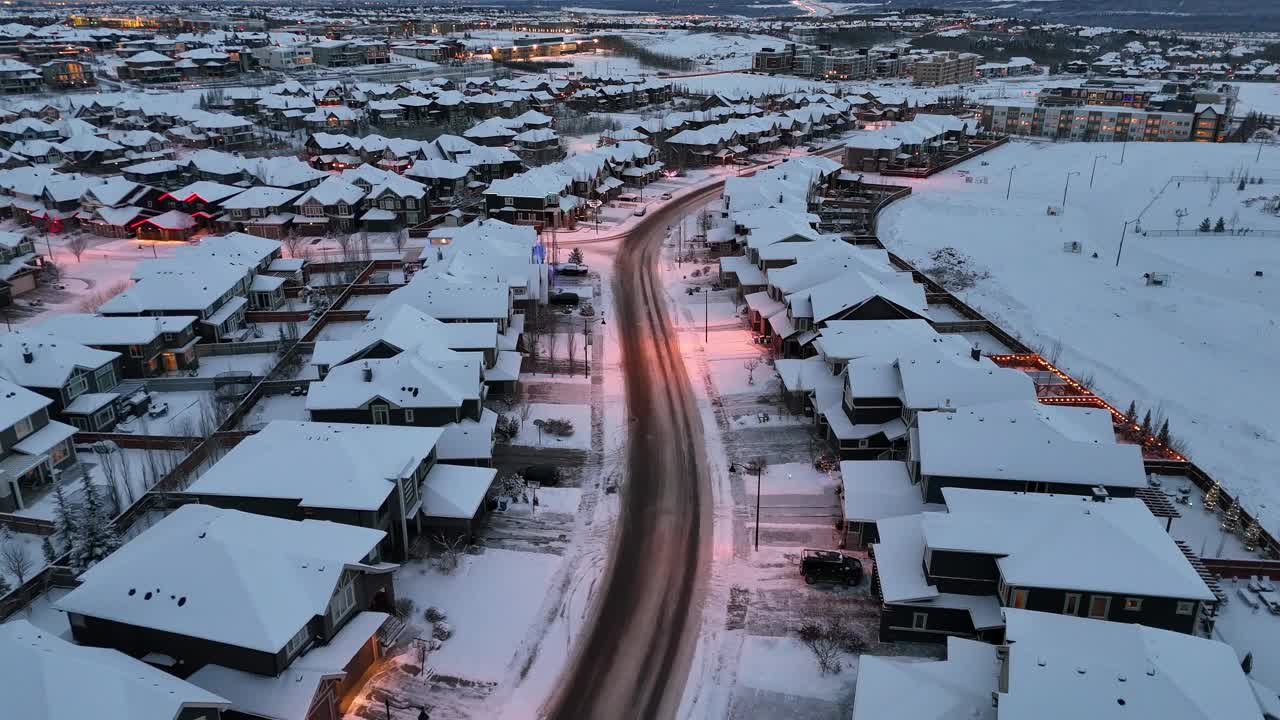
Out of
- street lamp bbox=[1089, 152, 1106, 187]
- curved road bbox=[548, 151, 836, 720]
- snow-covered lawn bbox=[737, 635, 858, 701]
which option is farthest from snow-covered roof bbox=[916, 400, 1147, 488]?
street lamp bbox=[1089, 152, 1106, 187]

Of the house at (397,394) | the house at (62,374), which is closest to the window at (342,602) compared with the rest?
the house at (397,394)

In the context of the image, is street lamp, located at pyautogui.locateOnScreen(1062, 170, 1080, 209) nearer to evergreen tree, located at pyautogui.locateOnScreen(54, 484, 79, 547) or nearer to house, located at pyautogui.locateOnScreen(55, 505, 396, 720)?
house, located at pyautogui.locateOnScreen(55, 505, 396, 720)

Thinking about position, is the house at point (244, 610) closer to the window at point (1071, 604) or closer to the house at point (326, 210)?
the window at point (1071, 604)

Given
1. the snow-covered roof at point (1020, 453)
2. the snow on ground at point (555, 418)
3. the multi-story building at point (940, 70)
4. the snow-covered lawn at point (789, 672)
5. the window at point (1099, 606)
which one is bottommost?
the snow-covered lawn at point (789, 672)

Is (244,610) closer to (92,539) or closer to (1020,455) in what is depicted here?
(92,539)

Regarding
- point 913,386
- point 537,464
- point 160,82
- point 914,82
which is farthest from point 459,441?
point 914,82

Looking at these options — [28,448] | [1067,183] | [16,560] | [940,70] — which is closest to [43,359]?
[28,448]
